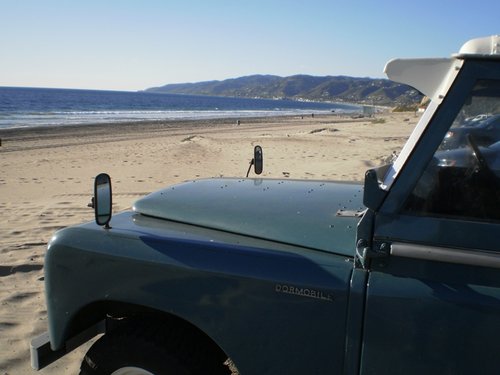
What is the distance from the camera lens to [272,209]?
8.56ft

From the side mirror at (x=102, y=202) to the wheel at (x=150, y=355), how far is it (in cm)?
51

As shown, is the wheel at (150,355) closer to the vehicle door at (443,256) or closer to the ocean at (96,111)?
the vehicle door at (443,256)

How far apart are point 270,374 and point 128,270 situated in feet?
2.46

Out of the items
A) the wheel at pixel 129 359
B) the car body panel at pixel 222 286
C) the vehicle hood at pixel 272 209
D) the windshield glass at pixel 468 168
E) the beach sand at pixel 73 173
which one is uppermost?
the windshield glass at pixel 468 168

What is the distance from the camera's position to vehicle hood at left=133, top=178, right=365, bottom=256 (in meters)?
2.30

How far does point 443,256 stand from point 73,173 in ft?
41.5

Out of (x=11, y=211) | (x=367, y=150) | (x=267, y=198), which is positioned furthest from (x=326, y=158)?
(x=267, y=198)

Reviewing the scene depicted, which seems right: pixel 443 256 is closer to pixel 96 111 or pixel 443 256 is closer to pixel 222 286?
pixel 222 286

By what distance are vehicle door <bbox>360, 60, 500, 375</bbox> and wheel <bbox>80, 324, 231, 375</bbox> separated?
2.39 ft

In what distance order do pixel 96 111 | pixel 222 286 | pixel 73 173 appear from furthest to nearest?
pixel 96 111 → pixel 73 173 → pixel 222 286

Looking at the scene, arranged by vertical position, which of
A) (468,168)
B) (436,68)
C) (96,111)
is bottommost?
(96,111)

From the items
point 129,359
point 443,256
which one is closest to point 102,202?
point 129,359

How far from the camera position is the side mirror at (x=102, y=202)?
98.6 inches

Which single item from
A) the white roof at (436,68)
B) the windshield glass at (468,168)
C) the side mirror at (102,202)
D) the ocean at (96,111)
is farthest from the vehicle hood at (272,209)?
the ocean at (96,111)
